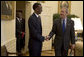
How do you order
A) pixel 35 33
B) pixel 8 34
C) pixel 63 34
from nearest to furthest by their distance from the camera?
1. pixel 35 33
2. pixel 63 34
3. pixel 8 34

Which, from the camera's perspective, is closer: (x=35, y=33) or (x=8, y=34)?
(x=35, y=33)

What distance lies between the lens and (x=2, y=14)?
4.99 metres

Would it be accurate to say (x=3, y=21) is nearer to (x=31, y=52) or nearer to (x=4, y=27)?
(x=4, y=27)

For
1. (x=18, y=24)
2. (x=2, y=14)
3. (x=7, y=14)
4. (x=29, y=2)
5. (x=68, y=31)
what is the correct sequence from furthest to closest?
1. (x=29, y=2)
2. (x=18, y=24)
3. (x=7, y=14)
4. (x=2, y=14)
5. (x=68, y=31)

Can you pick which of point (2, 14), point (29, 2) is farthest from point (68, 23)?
point (29, 2)

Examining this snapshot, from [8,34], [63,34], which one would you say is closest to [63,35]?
[63,34]

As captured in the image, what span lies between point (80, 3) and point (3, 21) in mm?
7520

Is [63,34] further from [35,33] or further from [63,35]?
[35,33]

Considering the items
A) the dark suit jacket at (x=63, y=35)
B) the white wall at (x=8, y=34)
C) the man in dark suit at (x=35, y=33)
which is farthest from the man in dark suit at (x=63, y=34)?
the white wall at (x=8, y=34)

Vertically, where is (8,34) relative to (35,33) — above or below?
below

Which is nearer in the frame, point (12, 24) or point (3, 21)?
point (3, 21)

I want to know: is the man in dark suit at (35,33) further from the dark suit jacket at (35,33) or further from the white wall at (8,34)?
the white wall at (8,34)

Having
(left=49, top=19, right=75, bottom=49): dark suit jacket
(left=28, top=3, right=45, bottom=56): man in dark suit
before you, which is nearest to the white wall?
(left=28, top=3, right=45, bottom=56): man in dark suit

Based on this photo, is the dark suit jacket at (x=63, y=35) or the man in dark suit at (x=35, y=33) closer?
the man in dark suit at (x=35, y=33)
